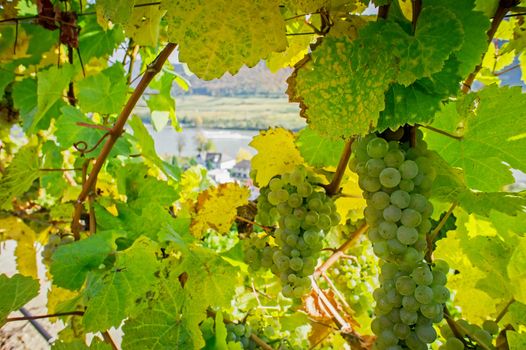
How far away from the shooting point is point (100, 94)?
782 mm

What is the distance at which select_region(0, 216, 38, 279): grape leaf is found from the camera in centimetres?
112

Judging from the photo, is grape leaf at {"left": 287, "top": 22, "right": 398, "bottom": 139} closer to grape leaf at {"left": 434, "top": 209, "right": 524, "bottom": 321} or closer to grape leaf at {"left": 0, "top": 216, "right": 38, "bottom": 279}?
grape leaf at {"left": 434, "top": 209, "right": 524, "bottom": 321}

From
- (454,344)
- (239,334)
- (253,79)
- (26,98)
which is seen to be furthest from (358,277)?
(253,79)

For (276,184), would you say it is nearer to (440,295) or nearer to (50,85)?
(440,295)

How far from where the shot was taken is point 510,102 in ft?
1.38

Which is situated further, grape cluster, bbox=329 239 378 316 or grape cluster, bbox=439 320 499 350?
grape cluster, bbox=329 239 378 316

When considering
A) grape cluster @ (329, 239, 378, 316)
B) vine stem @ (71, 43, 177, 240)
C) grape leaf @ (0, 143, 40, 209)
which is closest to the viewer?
vine stem @ (71, 43, 177, 240)

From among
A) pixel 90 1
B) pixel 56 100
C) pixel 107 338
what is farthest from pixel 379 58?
pixel 90 1

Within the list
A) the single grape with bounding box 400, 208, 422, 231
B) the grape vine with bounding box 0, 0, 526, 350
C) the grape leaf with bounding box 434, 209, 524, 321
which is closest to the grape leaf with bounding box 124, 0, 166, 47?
the grape vine with bounding box 0, 0, 526, 350

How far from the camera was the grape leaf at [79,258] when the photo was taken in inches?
20.6

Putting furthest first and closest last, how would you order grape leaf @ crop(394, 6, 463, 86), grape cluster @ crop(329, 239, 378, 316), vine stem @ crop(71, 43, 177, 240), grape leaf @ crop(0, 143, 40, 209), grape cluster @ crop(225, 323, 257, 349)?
grape cluster @ crop(329, 239, 378, 316) < grape leaf @ crop(0, 143, 40, 209) < grape cluster @ crop(225, 323, 257, 349) < vine stem @ crop(71, 43, 177, 240) < grape leaf @ crop(394, 6, 463, 86)

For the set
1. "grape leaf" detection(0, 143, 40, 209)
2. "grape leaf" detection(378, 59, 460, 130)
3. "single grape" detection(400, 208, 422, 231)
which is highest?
"grape leaf" detection(378, 59, 460, 130)

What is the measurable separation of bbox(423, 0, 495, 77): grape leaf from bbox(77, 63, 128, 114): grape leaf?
0.60m

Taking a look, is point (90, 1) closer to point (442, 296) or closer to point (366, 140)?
point (366, 140)
